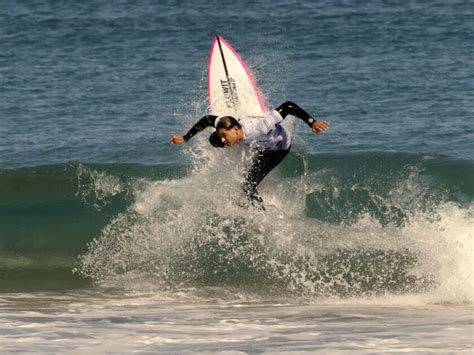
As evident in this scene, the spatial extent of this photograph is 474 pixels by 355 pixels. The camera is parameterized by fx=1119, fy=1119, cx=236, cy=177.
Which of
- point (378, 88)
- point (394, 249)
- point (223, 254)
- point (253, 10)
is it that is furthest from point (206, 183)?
point (253, 10)

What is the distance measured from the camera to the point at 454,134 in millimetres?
16375

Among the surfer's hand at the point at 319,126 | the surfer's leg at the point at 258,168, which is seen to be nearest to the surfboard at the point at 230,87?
the surfer's leg at the point at 258,168

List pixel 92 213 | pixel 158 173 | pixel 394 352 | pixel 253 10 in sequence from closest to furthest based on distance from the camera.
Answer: pixel 394 352 < pixel 92 213 < pixel 158 173 < pixel 253 10

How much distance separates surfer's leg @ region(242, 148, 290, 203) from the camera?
11.3 metres

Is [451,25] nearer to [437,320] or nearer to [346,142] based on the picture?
[346,142]

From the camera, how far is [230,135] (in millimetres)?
10562

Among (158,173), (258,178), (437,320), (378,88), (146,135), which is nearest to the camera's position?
(437,320)

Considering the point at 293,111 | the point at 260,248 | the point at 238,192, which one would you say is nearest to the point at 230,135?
the point at 293,111

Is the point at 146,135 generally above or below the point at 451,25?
below

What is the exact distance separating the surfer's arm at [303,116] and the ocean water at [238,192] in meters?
0.89

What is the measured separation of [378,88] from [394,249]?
802cm

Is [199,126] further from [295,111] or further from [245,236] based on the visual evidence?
[245,236]

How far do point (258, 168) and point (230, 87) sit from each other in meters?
2.21

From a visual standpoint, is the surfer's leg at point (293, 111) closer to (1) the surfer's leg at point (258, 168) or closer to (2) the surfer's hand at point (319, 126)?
(2) the surfer's hand at point (319, 126)
